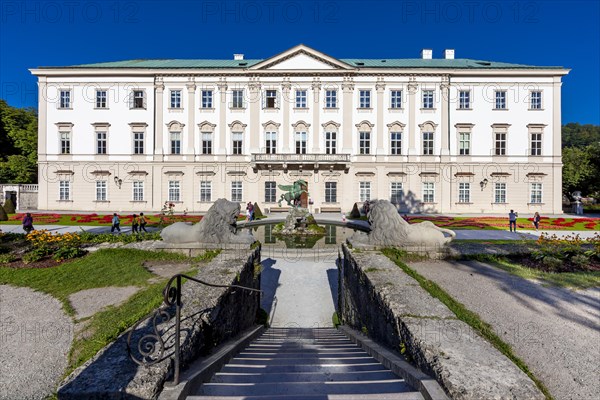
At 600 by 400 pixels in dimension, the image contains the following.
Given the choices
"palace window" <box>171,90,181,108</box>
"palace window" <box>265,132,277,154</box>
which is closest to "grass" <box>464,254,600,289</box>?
"palace window" <box>265,132,277,154</box>

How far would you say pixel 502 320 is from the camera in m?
5.37

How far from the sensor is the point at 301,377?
3428 mm

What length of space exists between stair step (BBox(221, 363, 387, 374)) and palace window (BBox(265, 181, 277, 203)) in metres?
27.4

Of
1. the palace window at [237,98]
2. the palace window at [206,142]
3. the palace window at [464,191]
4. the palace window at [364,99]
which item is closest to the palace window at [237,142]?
the palace window at [206,142]

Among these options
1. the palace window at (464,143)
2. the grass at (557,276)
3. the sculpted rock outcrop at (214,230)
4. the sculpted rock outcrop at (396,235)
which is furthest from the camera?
the palace window at (464,143)

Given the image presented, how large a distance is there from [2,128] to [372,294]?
53925 mm

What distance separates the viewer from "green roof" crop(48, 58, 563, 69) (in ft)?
104

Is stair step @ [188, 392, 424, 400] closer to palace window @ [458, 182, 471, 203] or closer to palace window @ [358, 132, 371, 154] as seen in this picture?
palace window @ [358, 132, 371, 154]

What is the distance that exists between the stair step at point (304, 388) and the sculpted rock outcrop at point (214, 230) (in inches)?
243

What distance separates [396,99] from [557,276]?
87.7ft

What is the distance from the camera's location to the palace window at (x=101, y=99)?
1249 inches

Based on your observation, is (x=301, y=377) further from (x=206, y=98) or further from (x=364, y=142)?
(x=206, y=98)

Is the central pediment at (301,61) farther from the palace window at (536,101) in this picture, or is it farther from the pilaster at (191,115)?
the palace window at (536,101)

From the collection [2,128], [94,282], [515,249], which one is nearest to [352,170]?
[515,249]
